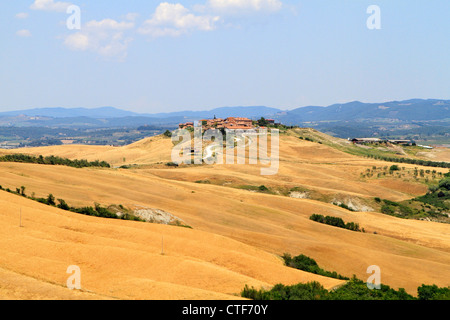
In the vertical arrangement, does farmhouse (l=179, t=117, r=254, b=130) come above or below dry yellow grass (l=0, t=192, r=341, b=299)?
above

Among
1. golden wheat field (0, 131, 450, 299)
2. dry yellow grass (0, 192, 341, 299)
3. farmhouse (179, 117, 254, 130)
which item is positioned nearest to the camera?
dry yellow grass (0, 192, 341, 299)

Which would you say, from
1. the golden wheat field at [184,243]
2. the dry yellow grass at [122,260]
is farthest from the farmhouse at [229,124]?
the dry yellow grass at [122,260]

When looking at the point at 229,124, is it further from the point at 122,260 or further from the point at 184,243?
the point at 122,260

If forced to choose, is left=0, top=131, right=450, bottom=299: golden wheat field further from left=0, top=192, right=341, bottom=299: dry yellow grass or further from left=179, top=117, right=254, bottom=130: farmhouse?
left=179, top=117, right=254, bottom=130: farmhouse

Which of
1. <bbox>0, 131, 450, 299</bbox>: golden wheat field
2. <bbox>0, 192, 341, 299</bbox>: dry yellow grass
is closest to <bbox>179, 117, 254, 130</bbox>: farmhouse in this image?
<bbox>0, 131, 450, 299</bbox>: golden wheat field

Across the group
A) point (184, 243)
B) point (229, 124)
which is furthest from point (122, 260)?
point (229, 124)
